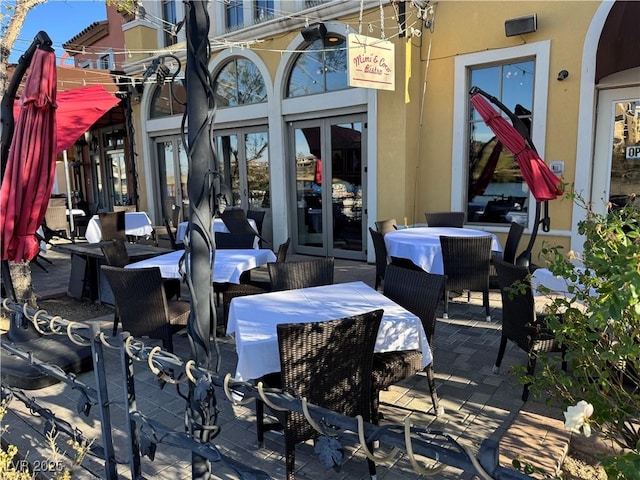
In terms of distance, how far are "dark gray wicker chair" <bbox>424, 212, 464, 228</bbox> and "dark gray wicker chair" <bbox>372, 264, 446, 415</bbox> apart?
11.5 ft

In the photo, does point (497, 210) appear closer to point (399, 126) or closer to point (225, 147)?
point (399, 126)

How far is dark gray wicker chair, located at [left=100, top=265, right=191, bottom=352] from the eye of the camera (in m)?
3.41

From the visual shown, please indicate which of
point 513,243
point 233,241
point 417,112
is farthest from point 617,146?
point 233,241

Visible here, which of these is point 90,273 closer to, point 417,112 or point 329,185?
point 329,185

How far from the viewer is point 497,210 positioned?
277 inches

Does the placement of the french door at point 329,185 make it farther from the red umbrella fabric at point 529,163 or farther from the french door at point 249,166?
the red umbrella fabric at point 529,163

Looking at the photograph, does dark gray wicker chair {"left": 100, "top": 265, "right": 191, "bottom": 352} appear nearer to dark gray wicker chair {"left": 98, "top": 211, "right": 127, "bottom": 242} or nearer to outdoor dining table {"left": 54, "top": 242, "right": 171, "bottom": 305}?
outdoor dining table {"left": 54, "top": 242, "right": 171, "bottom": 305}

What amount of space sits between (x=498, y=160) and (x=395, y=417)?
527cm

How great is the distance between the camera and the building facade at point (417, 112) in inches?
235

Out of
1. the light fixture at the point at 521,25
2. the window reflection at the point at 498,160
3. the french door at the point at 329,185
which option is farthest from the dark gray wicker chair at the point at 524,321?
the french door at the point at 329,185

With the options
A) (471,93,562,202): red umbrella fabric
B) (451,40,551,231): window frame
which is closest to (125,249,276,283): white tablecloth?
(471,93,562,202): red umbrella fabric

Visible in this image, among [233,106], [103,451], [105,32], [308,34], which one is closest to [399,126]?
[308,34]

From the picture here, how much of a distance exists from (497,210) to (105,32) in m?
14.0

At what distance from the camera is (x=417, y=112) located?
718cm
